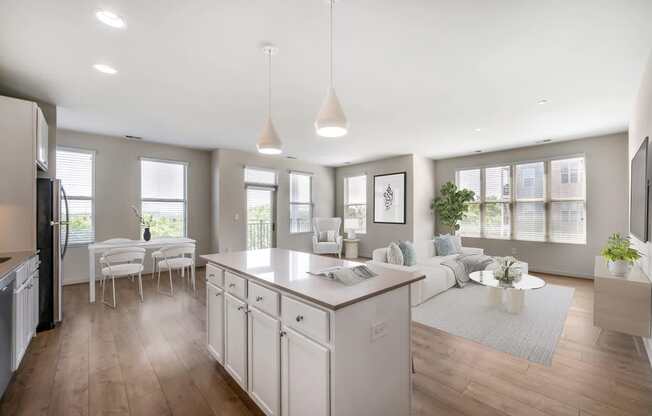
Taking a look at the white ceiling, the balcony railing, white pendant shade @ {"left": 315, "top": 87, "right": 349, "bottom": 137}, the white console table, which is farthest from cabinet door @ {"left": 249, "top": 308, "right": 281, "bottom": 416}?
the balcony railing

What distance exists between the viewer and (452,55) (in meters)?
2.49

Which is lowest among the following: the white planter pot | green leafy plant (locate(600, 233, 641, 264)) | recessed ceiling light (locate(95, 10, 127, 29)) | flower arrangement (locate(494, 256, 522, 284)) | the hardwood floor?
the hardwood floor

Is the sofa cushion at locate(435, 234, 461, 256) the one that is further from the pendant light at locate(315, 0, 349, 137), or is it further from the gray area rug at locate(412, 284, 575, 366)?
the pendant light at locate(315, 0, 349, 137)

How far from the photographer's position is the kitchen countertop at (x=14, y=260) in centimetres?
197

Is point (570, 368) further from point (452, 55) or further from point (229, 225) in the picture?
point (229, 225)

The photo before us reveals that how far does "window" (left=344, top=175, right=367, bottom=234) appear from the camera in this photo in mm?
8031

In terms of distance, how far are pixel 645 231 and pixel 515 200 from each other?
3.70 metres

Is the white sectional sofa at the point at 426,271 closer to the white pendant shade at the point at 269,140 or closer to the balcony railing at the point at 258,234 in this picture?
the white pendant shade at the point at 269,140

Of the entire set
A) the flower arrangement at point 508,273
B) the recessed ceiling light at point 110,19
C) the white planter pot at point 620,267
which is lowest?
the flower arrangement at point 508,273

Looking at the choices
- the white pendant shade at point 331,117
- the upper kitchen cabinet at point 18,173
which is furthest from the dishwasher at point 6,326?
the white pendant shade at point 331,117

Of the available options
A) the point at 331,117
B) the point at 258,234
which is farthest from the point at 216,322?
the point at 258,234

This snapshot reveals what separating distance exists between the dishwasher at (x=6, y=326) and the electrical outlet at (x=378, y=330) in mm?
2404

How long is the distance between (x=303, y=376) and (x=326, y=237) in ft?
20.4

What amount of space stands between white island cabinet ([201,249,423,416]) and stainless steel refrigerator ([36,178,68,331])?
2.47 m
